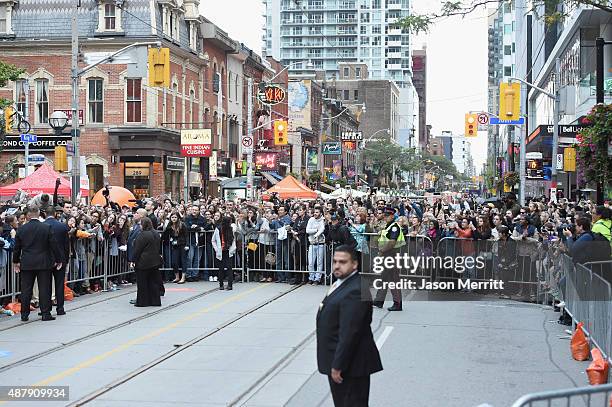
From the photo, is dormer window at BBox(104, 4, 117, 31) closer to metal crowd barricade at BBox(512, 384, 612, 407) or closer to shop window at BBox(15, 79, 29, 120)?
shop window at BBox(15, 79, 29, 120)

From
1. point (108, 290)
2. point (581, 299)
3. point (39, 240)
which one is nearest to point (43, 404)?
point (39, 240)

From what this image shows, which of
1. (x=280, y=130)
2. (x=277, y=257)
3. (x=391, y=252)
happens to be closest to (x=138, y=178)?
(x=280, y=130)

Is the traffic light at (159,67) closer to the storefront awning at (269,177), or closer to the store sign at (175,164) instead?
the store sign at (175,164)

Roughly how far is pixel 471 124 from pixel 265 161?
19.3 m

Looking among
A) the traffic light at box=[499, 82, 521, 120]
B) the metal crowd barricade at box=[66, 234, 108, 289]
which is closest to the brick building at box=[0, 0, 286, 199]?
the traffic light at box=[499, 82, 521, 120]

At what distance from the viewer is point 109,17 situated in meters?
44.8

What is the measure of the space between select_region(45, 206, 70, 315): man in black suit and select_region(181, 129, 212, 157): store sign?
91.6 feet

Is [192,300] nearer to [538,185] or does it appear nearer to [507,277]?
[507,277]

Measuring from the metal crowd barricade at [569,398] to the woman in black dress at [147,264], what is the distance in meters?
11.1

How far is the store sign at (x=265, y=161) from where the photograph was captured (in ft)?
188

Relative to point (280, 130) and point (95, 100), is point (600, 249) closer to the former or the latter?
point (280, 130)

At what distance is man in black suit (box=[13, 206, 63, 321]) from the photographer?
568 inches

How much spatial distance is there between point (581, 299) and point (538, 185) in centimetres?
6265

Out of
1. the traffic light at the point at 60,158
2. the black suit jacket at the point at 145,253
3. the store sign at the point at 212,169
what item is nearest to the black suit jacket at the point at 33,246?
the black suit jacket at the point at 145,253
